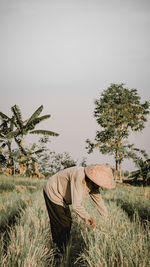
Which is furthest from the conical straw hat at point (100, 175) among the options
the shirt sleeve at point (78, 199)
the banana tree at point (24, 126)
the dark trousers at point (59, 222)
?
the banana tree at point (24, 126)

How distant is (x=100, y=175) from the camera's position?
7.78 ft

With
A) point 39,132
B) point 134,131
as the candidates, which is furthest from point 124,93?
point 39,132

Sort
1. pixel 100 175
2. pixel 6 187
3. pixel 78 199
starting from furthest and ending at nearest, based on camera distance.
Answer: pixel 6 187
pixel 100 175
pixel 78 199

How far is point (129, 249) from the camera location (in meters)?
1.87

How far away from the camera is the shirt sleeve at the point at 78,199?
223 centimetres

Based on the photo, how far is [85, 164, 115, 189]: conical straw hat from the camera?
7.71 ft

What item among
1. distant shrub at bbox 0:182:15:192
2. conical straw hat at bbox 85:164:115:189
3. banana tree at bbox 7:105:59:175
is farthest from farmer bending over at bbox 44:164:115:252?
banana tree at bbox 7:105:59:175

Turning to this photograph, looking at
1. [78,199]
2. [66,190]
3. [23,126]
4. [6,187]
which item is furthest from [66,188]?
[23,126]

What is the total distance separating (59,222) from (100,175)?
33.4 inches

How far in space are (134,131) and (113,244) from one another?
17.5 metres

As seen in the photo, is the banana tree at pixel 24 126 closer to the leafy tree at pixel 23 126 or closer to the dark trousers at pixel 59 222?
the leafy tree at pixel 23 126

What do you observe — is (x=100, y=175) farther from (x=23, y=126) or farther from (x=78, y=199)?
(x=23, y=126)

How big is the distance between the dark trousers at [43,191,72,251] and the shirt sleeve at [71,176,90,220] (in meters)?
0.47

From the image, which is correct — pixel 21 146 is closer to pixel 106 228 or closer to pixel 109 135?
pixel 109 135
